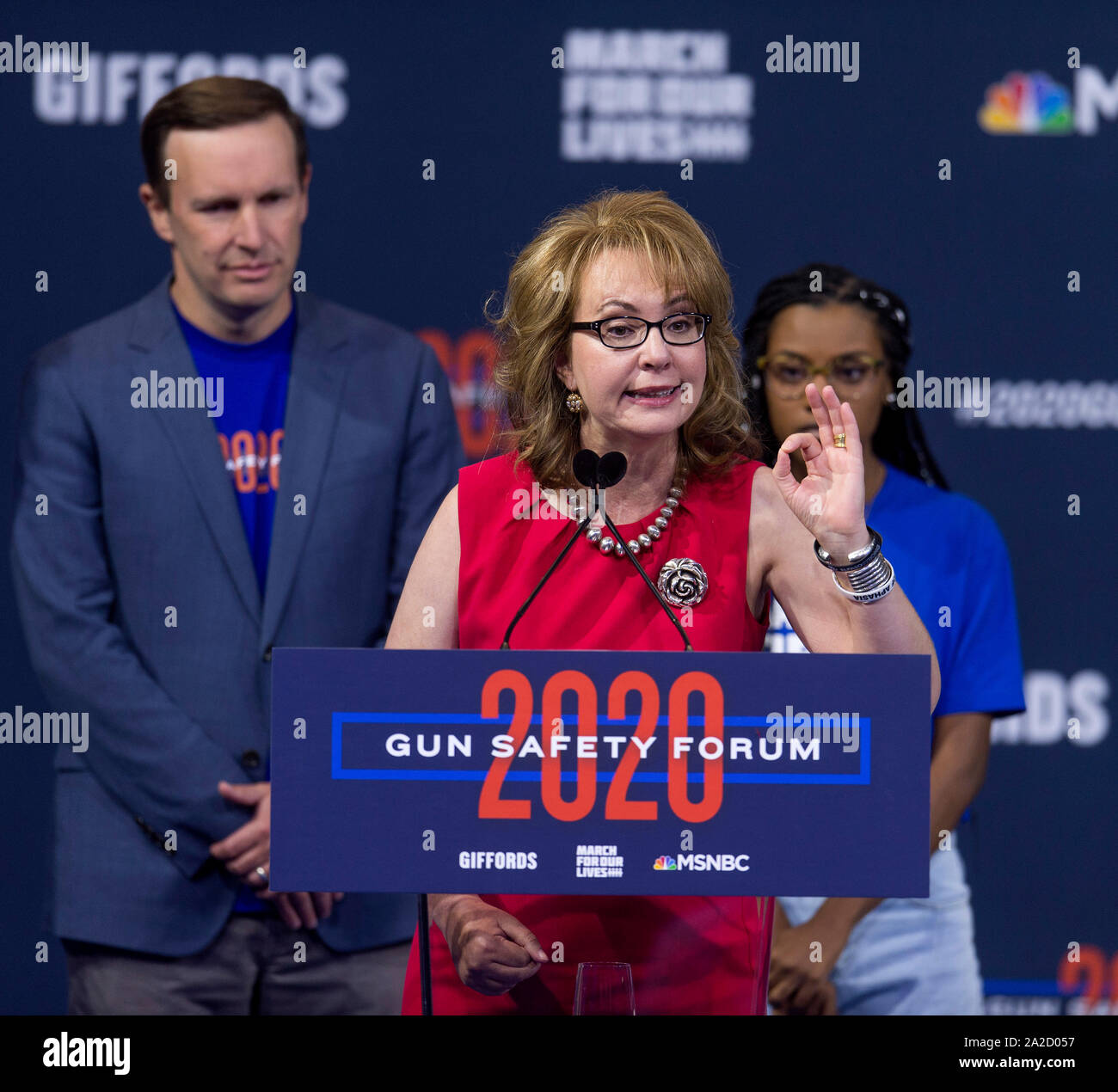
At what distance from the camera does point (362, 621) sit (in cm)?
312

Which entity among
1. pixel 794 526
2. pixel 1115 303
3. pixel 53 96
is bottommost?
pixel 794 526

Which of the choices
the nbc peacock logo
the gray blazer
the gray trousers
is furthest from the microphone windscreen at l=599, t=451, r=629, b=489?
the nbc peacock logo

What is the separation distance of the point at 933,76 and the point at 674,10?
0.63 m

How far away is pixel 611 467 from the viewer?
73.5 inches

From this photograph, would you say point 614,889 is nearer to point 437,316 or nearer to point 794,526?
point 794,526

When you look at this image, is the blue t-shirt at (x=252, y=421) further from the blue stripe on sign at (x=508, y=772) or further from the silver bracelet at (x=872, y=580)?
the silver bracelet at (x=872, y=580)

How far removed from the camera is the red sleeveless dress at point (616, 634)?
189 cm

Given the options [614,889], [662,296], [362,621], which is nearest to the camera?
[614,889]

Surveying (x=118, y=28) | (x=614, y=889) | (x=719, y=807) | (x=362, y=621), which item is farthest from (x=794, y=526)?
(x=118, y=28)

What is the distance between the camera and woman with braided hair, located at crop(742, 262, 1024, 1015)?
3.04 meters

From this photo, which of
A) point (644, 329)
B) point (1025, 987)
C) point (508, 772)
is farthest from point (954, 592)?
point (508, 772)

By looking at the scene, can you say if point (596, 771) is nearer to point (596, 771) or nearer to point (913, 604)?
point (596, 771)

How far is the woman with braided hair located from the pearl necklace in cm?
100

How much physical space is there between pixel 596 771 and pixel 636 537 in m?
0.47
